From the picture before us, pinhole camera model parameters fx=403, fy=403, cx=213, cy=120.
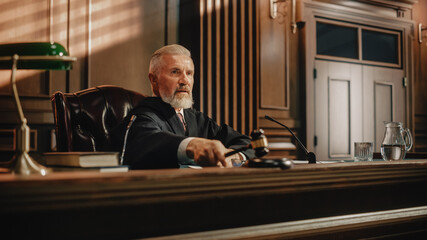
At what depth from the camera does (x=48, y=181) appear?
0.70 m

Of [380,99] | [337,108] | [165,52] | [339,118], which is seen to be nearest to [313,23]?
[337,108]

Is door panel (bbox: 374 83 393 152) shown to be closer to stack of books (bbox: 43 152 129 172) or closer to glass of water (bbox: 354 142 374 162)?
glass of water (bbox: 354 142 374 162)

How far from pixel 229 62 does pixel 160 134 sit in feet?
7.70

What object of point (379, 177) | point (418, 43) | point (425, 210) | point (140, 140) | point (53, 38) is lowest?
point (425, 210)

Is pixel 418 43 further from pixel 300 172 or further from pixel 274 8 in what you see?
pixel 300 172

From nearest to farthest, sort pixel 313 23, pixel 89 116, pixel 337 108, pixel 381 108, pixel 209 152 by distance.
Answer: pixel 209 152
pixel 89 116
pixel 313 23
pixel 337 108
pixel 381 108

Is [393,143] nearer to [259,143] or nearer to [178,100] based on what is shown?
[259,143]

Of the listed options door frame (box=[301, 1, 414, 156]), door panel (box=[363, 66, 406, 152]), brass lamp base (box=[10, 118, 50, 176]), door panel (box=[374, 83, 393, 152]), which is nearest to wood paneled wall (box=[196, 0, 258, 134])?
door frame (box=[301, 1, 414, 156])

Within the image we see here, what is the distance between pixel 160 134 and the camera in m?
1.45

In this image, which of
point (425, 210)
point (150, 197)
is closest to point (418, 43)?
point (425, 210)

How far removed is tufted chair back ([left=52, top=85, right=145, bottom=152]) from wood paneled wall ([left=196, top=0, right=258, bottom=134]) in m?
1.39

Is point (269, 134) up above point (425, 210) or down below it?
above

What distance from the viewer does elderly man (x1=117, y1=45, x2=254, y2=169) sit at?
4.38 feet

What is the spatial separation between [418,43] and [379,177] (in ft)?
14.0
